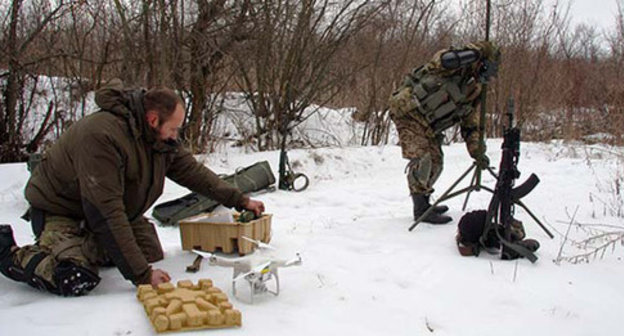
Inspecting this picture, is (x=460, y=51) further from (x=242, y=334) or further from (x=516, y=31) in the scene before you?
(x=516, y=31)

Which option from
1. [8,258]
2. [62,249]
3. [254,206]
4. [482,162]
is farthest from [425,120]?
[8,258]

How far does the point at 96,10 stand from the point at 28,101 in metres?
1.47

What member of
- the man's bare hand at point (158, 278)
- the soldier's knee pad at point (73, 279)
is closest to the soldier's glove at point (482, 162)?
the man's bare hand at point (158, 278)

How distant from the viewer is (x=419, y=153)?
4.73 metres

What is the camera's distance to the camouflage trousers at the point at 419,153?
4.70 meters

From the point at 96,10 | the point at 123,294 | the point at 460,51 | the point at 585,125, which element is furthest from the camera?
the point at 585,125

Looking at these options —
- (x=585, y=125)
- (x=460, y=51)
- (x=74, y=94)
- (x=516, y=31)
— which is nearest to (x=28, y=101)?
(x=74, y=94)

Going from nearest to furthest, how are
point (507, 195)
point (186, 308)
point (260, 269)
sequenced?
point (186, 308), point (260, 269), point (507, 195)

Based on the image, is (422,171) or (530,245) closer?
(530,245)

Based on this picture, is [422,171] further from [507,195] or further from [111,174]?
[111,174]

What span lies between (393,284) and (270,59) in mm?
6161

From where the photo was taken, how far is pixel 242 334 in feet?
8.01

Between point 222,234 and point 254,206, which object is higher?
point 254,206

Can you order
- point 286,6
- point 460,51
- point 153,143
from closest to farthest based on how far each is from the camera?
point 153,143 → point 460,51 → point 286,6
